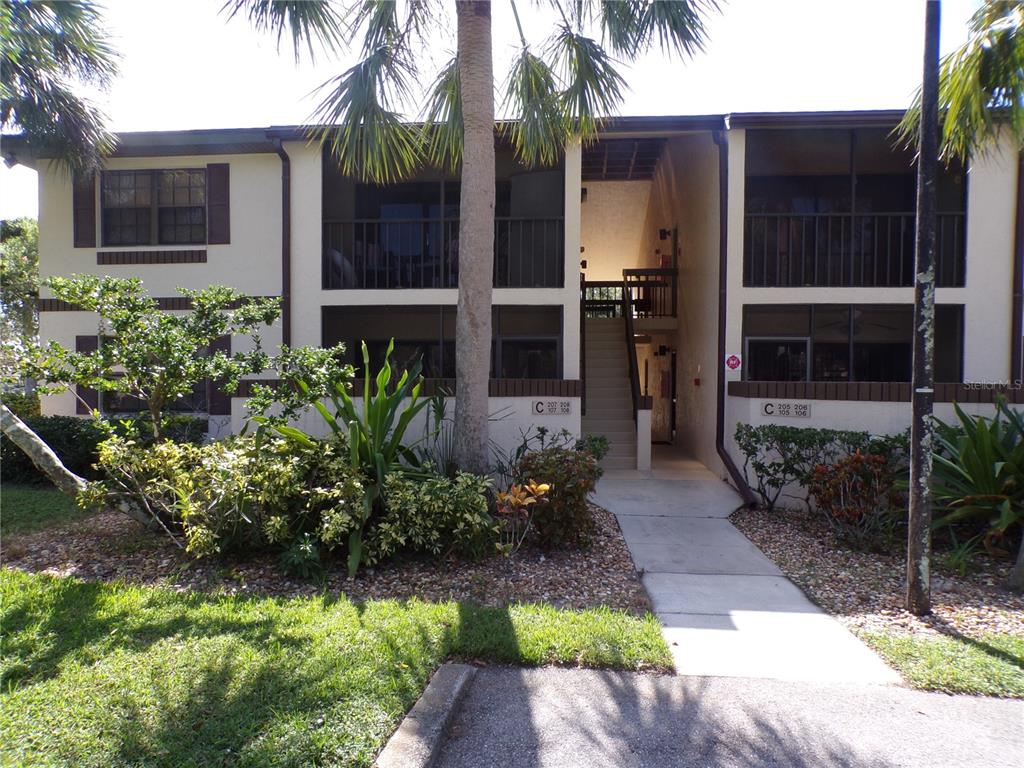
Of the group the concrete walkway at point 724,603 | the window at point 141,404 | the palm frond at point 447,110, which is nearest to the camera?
the concrete walkway at point 724,603

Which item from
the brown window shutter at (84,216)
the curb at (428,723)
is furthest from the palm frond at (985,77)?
the brown window shutter at (84,216)

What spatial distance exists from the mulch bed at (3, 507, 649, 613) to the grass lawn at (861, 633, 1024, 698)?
5.64 feet

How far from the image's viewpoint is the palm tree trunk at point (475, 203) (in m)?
5.96

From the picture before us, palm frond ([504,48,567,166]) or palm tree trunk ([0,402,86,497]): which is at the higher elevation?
palm frond ([504,48,567,166])

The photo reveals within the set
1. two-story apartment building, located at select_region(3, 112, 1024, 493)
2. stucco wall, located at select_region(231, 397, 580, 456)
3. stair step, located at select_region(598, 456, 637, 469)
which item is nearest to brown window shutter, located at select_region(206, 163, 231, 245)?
two-story apartment building, located at select_region(3, 112, 1024, 493)

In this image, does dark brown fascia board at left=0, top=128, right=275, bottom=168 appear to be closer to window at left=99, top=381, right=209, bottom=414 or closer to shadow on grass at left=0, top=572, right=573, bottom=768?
window at left=99, top=381, right=209, bottom=414

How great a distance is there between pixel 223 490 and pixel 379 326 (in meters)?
7.14

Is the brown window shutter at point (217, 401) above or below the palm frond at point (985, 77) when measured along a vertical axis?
below

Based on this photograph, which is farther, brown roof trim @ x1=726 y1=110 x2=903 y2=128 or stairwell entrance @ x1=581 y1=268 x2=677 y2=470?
stairwell entrance @ x1=581 y1=268 x2=677 y2=470

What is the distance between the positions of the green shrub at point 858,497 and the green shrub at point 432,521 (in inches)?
157

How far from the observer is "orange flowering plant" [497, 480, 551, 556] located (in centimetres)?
545

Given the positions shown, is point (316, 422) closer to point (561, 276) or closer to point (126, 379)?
point (126, 379)

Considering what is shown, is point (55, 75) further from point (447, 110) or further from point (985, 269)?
point (985, 269)

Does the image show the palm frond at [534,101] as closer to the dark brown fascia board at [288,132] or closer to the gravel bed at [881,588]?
the dark brown fascia board at [288,132]
